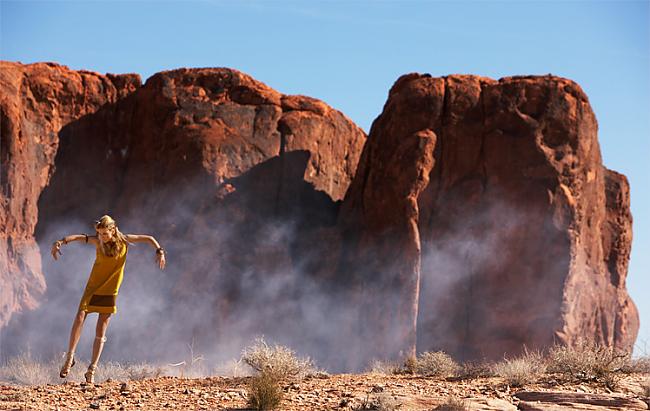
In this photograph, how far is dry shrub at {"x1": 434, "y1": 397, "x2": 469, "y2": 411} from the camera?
10.0 m

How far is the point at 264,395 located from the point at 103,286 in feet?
10.4

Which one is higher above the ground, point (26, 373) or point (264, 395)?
point (264, 395)

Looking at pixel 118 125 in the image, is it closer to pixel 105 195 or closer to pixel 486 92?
pixel 105 195

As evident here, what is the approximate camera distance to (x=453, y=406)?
33.0 feet

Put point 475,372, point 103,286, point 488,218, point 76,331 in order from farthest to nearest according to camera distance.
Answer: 1. point 488,218
2. point 475,372
3. point 103,286
4. point 76,331

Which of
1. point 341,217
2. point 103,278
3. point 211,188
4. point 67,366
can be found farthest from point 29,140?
point 67,366

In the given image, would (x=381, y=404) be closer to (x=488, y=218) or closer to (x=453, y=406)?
(x=453, y=406)

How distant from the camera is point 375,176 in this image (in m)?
25.4

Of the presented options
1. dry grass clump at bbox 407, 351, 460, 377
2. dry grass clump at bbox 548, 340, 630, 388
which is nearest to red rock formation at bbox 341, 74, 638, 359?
dry grass clump at bbox 407, 351, 460, 377

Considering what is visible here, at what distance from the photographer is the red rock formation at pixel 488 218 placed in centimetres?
2397

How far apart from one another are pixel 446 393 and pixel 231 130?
16419 mm

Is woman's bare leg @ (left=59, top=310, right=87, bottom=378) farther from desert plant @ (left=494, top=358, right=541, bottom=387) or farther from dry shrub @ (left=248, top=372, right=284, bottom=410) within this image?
desert plant @ (left=494, top=358, right=541, bottom=387)

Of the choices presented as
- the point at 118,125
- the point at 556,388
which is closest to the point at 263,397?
the point at 556,388

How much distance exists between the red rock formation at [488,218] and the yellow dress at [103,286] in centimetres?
1223
